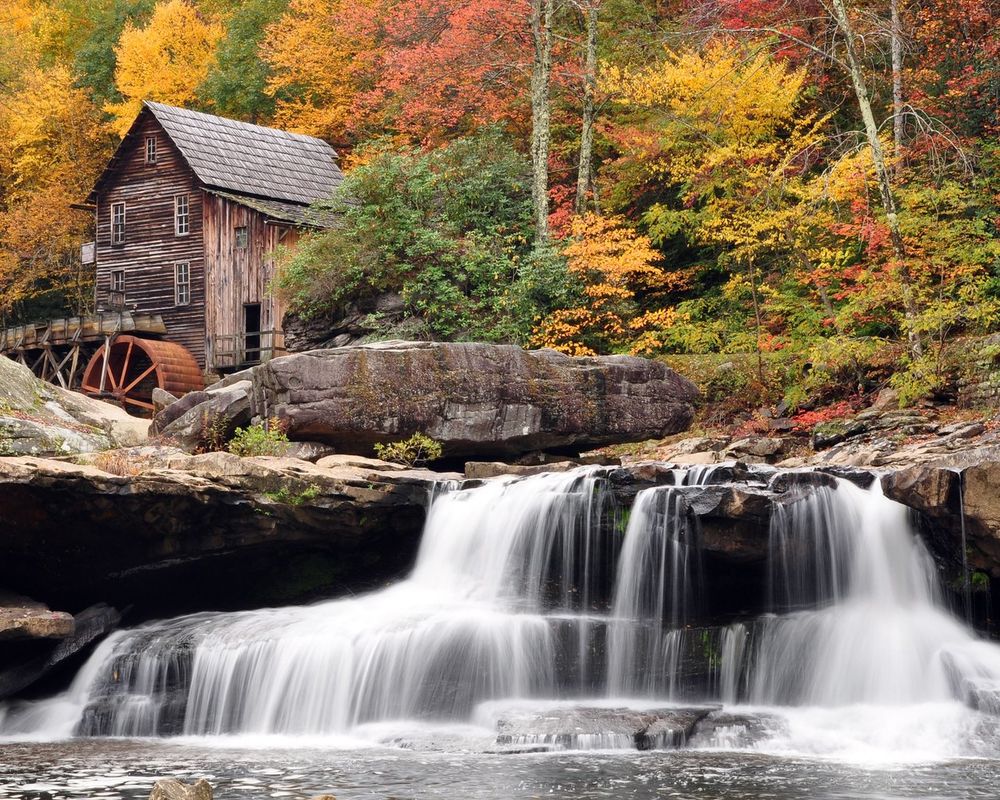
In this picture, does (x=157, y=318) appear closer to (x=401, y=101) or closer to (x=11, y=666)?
(x=401, y=101)

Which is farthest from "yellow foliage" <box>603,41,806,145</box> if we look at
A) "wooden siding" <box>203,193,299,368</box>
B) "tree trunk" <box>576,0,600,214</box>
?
"wooden siding" <box>203,193,299,368</box>

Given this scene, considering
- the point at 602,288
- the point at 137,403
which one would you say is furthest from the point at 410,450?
the point at 137,403

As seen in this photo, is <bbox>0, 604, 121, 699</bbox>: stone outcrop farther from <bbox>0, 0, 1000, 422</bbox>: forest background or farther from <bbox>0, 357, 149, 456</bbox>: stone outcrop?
<bbox>0, 0, 1000, 422</bbox>: forest background

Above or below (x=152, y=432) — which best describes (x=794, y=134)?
above

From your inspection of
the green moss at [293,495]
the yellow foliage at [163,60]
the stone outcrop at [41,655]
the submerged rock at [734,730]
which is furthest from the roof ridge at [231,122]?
the submerged rock at [734,730]

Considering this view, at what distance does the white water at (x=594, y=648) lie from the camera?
44.2 ft

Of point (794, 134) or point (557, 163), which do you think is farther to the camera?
point (557, 163)

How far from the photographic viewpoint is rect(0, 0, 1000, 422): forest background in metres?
22.2

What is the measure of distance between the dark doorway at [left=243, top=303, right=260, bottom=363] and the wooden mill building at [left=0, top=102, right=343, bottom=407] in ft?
0.12


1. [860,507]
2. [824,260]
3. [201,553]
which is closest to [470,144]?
[824,260]

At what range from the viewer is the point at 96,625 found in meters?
16.5

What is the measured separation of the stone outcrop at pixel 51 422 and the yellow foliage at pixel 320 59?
15.8 metres

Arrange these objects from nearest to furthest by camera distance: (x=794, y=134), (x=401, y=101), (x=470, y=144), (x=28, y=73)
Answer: (x=794, y=134) → (x=470, y=144) → (x=401, y=101) → (x=28, y=73)

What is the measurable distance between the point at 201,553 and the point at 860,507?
8408 millimetres
